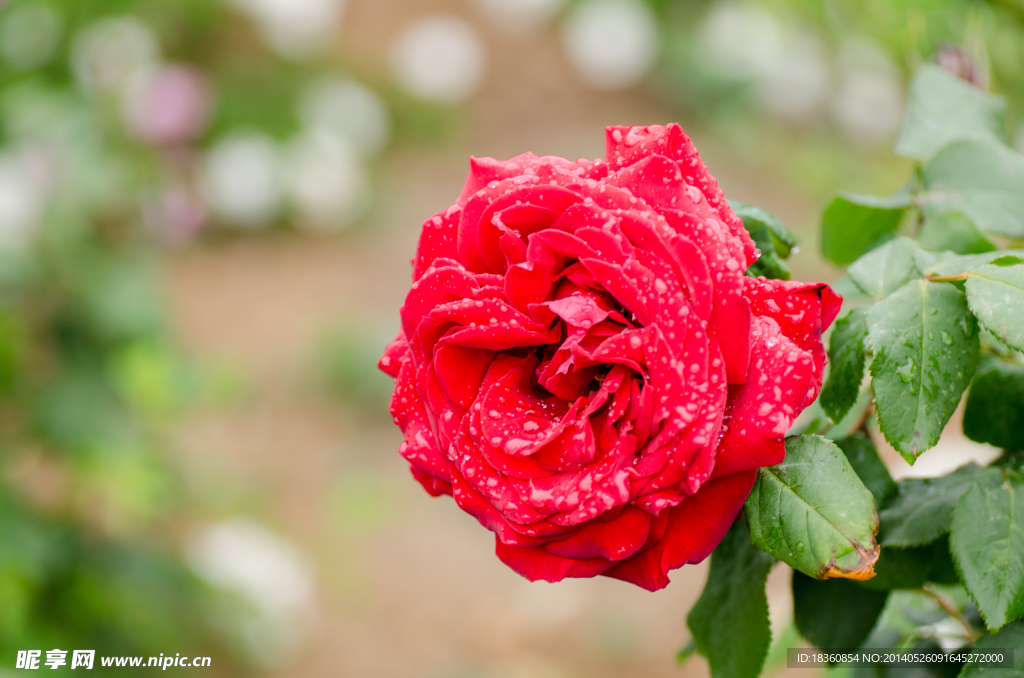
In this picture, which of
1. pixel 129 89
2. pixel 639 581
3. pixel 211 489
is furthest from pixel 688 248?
pixel 211 489

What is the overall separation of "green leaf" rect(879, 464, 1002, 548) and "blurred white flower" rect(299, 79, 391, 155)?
3.02m

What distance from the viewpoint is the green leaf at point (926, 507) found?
522mm

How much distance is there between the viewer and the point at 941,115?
643 millimetres

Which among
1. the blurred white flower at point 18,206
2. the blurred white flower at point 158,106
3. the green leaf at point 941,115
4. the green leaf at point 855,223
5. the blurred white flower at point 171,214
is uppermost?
the blurred white flower at point 158,106

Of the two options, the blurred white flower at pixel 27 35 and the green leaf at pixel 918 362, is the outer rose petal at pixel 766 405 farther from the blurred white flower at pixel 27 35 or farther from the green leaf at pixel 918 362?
the blurred white flower at pixel 27 35

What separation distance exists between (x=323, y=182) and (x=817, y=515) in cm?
284

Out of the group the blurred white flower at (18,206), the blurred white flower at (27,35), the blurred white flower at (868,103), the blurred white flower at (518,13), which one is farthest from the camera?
the blurred white flower at (518,13)

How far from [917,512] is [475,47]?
3485 mm

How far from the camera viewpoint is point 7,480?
1.44m

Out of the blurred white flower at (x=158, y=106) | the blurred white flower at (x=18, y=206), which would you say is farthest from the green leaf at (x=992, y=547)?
the blurred white flower at (x=158, y=106)

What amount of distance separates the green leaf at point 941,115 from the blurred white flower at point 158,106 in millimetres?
1630

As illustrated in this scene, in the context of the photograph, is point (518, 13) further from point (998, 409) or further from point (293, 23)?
point (998, 409)

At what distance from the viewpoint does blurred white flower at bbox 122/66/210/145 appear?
1770 millimetres

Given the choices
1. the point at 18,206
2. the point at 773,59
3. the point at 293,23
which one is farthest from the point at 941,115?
the point at 773,59
